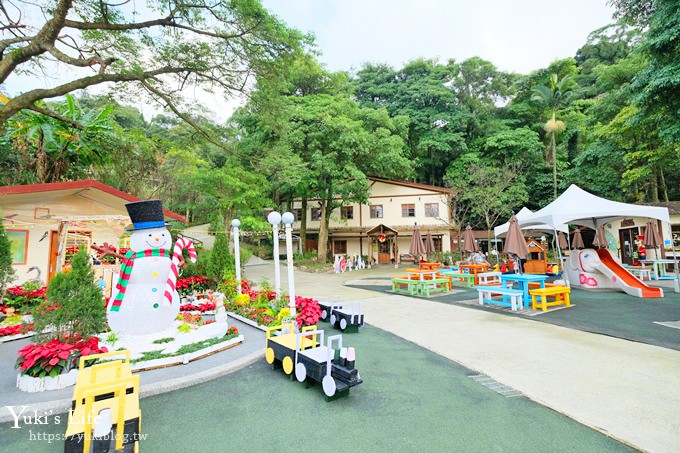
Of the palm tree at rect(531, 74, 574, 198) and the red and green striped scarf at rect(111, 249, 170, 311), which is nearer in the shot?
the red and green striped scarf at rect(111, 249, 170, 311)

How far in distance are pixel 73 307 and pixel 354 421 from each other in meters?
3.77

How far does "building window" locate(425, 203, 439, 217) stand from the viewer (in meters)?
26.1

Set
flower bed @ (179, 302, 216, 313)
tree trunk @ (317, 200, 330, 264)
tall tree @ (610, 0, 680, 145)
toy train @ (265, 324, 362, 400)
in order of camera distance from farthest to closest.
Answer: tree trunk @ (317, 200, 330, 264), flower bed @ (179, 302, 216, 313), tall tree @ (610, 0, 680, 145), toy train @ (265, 324, 362, 400)

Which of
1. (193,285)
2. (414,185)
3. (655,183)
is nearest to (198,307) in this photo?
(193,285)

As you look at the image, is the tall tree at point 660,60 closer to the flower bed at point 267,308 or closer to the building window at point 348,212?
the flower bed at point 267,308

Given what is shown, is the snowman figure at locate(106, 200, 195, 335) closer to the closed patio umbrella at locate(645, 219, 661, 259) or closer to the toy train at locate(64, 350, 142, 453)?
the toy train at locate(64, 350, 142, 453)

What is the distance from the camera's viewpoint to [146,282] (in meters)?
5.14

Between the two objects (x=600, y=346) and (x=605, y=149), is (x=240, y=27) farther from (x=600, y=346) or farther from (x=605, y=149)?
(x=605, y=149)

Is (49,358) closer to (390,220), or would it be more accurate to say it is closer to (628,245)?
(390,220)

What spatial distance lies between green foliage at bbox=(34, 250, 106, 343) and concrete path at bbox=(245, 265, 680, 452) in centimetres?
510

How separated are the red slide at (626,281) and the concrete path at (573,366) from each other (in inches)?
219

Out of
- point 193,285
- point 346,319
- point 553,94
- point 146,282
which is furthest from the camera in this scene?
point 553,94

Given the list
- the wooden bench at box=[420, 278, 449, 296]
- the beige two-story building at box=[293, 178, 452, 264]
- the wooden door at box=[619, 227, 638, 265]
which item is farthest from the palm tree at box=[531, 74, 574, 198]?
the wooden bench at box=[420, 278, 449, 296]

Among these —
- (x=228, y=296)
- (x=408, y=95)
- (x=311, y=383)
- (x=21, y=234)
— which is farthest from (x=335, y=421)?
(x=408, y=95)
